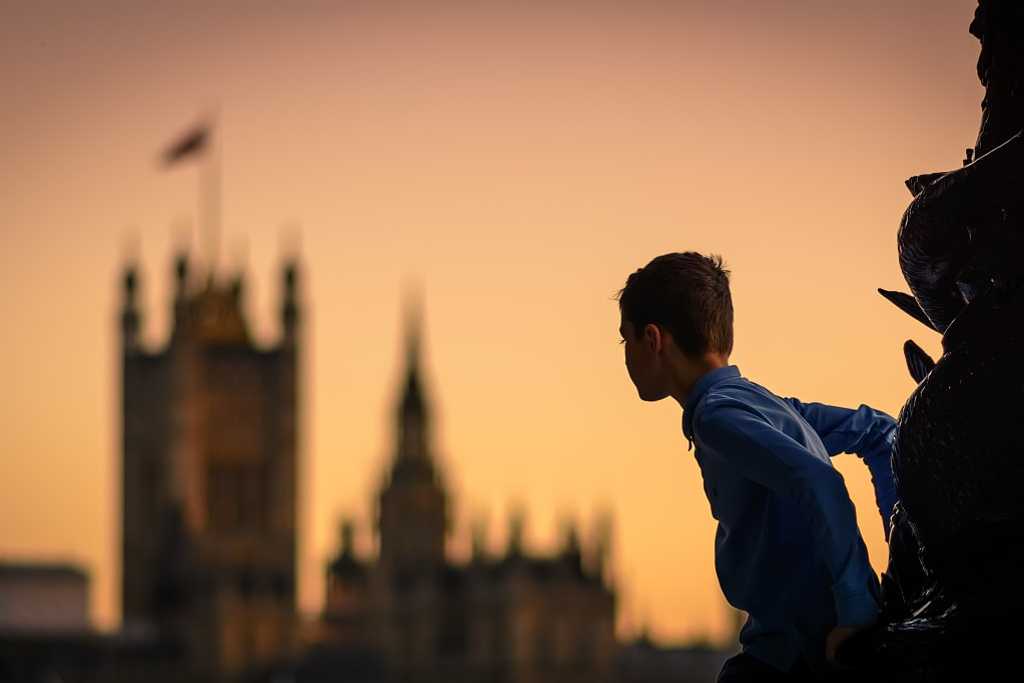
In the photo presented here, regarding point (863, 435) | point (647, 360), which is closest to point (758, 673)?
point (647, 360)

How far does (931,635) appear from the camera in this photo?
452cm

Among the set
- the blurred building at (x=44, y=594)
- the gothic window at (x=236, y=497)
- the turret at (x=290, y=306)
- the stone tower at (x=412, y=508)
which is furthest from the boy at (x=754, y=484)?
the blurred building at (x=44, y=594)

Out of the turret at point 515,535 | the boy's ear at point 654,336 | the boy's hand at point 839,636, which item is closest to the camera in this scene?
the boy's hand at point 839,636

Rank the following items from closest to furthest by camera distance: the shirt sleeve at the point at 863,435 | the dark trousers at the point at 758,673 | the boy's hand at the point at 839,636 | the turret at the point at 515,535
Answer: the boy's hand at the point at 839,636 < the dark trousers at the point at 758,673 < the shirt sleeve at the point at 863,435 < the turret at the point at 515,535

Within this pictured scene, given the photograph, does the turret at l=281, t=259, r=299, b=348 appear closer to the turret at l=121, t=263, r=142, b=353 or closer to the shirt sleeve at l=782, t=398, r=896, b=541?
the turret at l=121, t=263, r=142, b=353

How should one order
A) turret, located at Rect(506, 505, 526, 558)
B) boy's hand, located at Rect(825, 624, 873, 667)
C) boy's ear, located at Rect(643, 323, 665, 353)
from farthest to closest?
1. turret, located at Rect(506, 505, 526, 558)
2. boy's ear, located at Rect(643, 323, 665, 353)
3. boy's hand, located at Rect(825, 624, 873, 667)

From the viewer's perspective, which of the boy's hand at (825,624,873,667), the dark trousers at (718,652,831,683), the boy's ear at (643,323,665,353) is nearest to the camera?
the boy's hand at (825,624,873,667)

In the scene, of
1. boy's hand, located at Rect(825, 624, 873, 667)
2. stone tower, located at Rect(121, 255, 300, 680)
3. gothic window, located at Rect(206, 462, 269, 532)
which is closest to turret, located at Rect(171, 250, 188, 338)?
stone tower, located at Rect(121, 255, 300, 680)

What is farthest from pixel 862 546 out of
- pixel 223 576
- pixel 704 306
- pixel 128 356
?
pixel 128 356

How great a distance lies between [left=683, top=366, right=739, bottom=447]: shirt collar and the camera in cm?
459

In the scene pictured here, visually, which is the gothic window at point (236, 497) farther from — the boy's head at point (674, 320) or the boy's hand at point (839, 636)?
the boy's hand at point (839, 636)

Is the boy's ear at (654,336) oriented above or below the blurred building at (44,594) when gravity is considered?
below

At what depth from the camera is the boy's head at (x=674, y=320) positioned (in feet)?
14.9

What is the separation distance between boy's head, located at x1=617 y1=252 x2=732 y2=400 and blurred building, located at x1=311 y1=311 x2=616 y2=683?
91.5 metres
